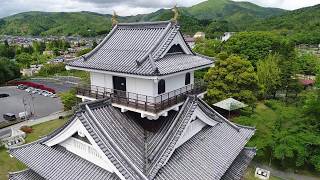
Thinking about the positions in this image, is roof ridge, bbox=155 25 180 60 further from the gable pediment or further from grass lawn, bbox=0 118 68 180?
grass lawn, bbox=0 118 68 180

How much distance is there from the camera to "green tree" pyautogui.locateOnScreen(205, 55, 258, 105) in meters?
35.0

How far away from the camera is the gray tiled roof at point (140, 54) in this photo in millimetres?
12656

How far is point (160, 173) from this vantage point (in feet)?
36.6

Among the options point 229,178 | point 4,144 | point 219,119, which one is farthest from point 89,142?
point 4,144

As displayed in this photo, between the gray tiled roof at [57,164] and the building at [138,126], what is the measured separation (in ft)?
0.15

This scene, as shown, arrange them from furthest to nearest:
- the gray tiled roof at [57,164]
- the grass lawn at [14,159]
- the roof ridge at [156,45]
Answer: the grass lawn at [14,159] → the roof ridge at [156,45] → the gray tiled roof at [57,164]

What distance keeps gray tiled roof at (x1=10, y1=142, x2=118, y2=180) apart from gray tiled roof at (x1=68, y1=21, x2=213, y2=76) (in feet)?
15.1

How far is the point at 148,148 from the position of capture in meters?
12.3

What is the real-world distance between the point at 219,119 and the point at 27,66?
92585 millimetres


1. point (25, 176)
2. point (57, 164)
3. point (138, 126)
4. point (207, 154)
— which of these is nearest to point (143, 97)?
point (138, 126)

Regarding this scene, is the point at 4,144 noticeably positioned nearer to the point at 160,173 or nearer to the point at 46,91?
the point at 160,173

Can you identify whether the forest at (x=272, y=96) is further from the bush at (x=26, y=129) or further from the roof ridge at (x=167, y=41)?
the bush at (x=26, y=129)

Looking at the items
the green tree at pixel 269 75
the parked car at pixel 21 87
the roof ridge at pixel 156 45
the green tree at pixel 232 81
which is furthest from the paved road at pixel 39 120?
the green tree at pixel 269 75

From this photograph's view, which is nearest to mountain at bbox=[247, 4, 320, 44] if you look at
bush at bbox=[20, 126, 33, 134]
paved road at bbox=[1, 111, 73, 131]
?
paved road at bbox=[1, 111, 73, 131]
